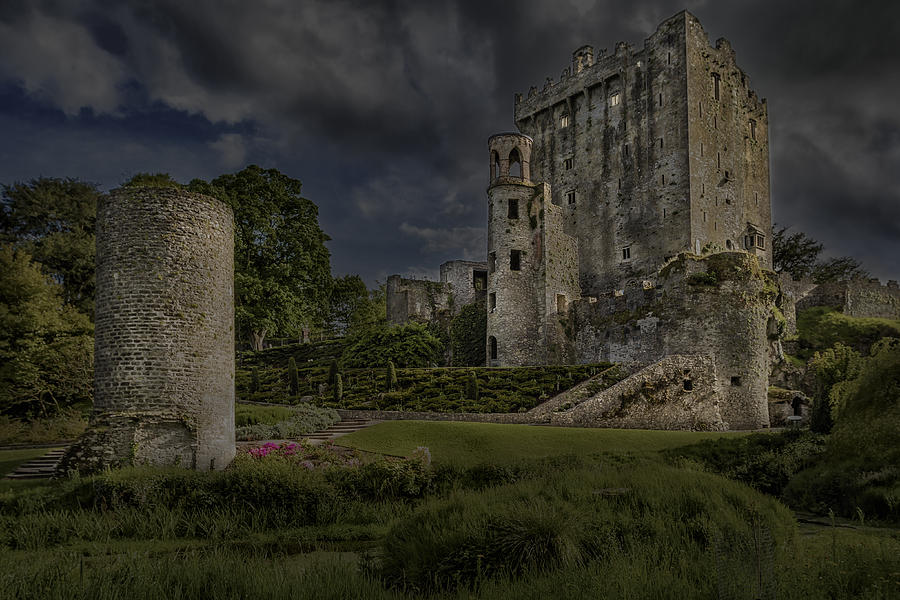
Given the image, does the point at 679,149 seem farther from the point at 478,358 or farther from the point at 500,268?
the point at 478,358

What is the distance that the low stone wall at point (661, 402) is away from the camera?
23105 millimetres

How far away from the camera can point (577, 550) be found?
299 inches

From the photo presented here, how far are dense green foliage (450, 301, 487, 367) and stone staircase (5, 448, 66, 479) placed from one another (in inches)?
978

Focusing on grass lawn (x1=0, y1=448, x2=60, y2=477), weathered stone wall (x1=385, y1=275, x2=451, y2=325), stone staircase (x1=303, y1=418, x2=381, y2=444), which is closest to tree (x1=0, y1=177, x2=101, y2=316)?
grass lawn (x1=0, y1=448, x2=60, y2=477)

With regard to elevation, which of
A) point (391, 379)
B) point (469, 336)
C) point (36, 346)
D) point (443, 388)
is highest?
point (469, 336)

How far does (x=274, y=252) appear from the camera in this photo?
126 feet

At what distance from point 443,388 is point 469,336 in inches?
464

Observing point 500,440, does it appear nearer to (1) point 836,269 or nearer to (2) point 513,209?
(2) point 513,209

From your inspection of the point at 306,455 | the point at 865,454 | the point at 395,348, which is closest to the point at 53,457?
the point at 306,455

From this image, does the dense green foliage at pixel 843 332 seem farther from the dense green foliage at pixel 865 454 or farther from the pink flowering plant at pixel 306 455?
the pink flowering plant at pixel 306 455

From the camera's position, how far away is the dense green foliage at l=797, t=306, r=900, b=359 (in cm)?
3812

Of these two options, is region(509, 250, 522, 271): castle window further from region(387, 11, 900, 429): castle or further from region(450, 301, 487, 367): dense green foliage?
region(450, 301, 487, 367): dense green foliage

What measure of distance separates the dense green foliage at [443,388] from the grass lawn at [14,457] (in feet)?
38.2

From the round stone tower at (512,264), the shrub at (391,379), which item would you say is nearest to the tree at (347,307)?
the round stone tower at (512,264)
